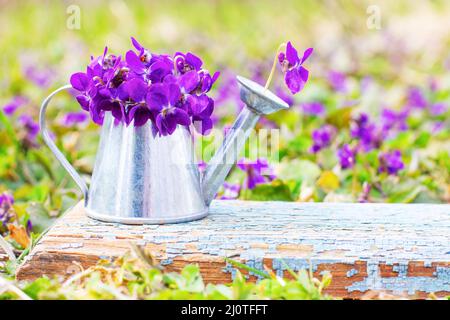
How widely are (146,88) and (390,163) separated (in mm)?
934

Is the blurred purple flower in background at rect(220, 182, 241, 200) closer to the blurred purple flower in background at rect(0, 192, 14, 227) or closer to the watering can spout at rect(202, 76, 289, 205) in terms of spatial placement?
the watering can spout at rect(202, 76, 289, 205)

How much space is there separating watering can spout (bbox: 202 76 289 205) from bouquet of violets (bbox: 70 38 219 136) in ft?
0.25

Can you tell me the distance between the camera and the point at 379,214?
1.50 meters

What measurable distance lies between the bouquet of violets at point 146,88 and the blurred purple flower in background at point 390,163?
0.81 m

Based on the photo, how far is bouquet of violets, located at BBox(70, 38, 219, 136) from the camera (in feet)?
4.33

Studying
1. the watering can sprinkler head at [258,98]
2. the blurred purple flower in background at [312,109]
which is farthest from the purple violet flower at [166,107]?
the blurred purple flower in background at [312,109]

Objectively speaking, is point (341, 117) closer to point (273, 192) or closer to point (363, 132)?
point (363, 132)

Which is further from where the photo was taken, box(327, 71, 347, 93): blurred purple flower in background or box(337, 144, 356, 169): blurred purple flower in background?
box(327, 71, 347, 93): blurred purple flower in background

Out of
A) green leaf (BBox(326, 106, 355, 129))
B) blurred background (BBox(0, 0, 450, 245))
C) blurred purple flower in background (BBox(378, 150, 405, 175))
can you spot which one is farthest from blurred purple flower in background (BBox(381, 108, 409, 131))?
blurred purple flower in background (BBox(378, 150, 405, 175))

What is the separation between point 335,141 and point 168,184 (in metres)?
1.26

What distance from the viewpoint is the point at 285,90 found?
3.41m

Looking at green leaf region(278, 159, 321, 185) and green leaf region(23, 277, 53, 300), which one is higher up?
green leaf region(278, 159, 321, 185)

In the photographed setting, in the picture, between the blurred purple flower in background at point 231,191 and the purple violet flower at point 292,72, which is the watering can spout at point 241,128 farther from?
the blurred purple flower in background at point 231,191
